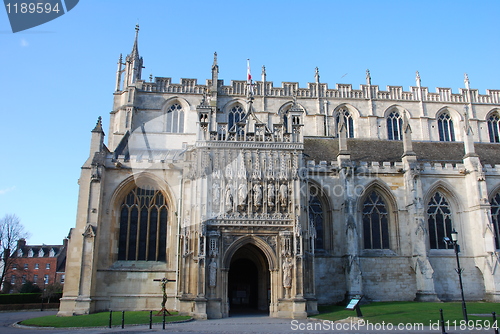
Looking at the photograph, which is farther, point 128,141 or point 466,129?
point 128,141

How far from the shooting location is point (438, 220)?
2842 centimetres

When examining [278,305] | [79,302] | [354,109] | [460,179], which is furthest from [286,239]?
[354,109]

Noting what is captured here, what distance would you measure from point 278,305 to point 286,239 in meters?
3.29

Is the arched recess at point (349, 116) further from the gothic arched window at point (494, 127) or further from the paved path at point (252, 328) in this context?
the paved path at point (252, 328)

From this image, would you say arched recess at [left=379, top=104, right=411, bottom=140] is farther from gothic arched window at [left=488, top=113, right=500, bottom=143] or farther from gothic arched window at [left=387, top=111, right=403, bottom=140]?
gothic arched window at [left=488, top=113, right=500, bottom=143]

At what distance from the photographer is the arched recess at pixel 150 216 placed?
83.8 ft

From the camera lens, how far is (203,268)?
843 inches

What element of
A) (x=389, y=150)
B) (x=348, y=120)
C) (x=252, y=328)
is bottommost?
(x=252, y=328)

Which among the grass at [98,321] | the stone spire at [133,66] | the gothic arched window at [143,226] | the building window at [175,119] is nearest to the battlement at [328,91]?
the stone spire at [133,66]

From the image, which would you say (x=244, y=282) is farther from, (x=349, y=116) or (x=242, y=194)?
(x=349, y=116)

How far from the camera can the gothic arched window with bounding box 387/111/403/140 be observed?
38.7 m

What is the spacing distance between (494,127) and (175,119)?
2967cm

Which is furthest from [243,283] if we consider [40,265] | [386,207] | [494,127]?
[40,265]

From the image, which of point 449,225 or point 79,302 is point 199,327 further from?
point 449,225
